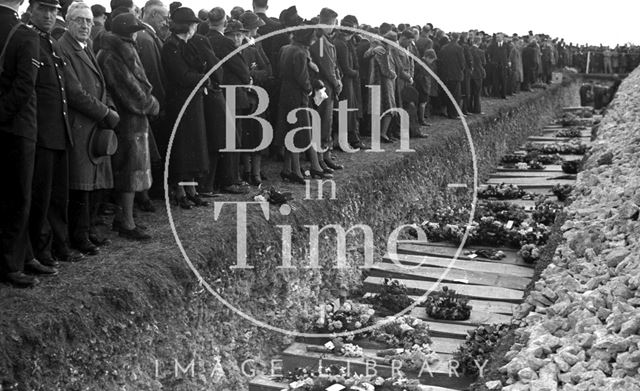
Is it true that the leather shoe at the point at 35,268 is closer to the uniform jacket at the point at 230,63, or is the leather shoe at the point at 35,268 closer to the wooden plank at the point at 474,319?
the uniform jacket at the point at 230,63

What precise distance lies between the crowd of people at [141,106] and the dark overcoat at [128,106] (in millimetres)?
13

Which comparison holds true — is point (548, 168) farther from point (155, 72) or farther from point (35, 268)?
point (35, 268)

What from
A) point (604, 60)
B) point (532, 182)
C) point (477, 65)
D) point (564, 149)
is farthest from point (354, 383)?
point (604, 60)

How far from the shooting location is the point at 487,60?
27.7 m

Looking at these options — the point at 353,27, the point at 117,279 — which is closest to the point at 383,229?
the point at 353,27

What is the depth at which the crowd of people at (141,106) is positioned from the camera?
645 cm

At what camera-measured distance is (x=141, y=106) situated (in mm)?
8156

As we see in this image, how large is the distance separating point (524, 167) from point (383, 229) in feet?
25.7

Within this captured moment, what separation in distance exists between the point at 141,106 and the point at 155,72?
42.4 inches

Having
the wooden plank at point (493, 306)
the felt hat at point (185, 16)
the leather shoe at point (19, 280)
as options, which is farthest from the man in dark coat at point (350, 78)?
the leather shoe at point (19, 280)

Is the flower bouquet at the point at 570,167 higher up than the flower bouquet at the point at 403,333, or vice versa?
the flower bouquet at the point at 570,167

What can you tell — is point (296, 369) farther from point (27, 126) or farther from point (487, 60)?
point (487, 60)

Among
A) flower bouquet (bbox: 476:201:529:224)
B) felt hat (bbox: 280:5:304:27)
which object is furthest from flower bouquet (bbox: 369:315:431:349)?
flower bouquet (bbox: 476:201:529:224)

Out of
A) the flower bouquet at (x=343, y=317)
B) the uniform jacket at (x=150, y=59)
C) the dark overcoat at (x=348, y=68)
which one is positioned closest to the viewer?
the uniform jacket at (x=150, y=59)
